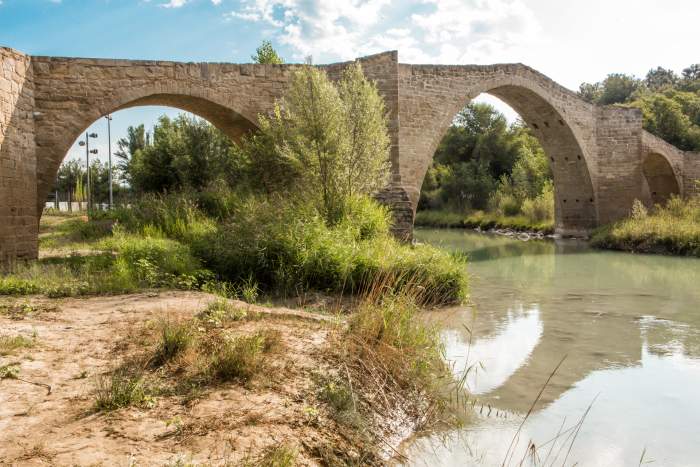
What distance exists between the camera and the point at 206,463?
243cm

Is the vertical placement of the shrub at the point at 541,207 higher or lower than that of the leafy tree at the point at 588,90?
lower

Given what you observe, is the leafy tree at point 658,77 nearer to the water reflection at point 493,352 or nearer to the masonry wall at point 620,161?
the masonry wall at point 620,161

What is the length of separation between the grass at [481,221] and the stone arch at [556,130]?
1883 millimetres

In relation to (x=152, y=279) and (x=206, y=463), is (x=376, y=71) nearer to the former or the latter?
(x=152, y=279)

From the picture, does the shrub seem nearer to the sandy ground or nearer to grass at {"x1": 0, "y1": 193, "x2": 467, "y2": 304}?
grass at {"x1": 0, "y1": 193, "x2": 467, "y2": 304}

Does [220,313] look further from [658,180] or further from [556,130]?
[658,180]

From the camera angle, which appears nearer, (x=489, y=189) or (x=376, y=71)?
(x=376, y=71)

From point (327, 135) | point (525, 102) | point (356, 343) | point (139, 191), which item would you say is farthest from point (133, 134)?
point (356, 343)

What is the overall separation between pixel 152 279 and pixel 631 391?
505 cm

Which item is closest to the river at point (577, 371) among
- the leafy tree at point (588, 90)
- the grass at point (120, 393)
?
the grass at point (120, 393)

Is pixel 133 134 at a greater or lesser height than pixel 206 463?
greater

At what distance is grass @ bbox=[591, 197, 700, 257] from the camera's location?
14234 mm

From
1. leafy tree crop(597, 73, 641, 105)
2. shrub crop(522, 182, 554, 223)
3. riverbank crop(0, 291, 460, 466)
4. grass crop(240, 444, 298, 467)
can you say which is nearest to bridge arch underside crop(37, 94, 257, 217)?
riverbank crop(0, 291, 460, 466)

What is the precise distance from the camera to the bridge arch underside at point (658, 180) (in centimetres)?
2006
